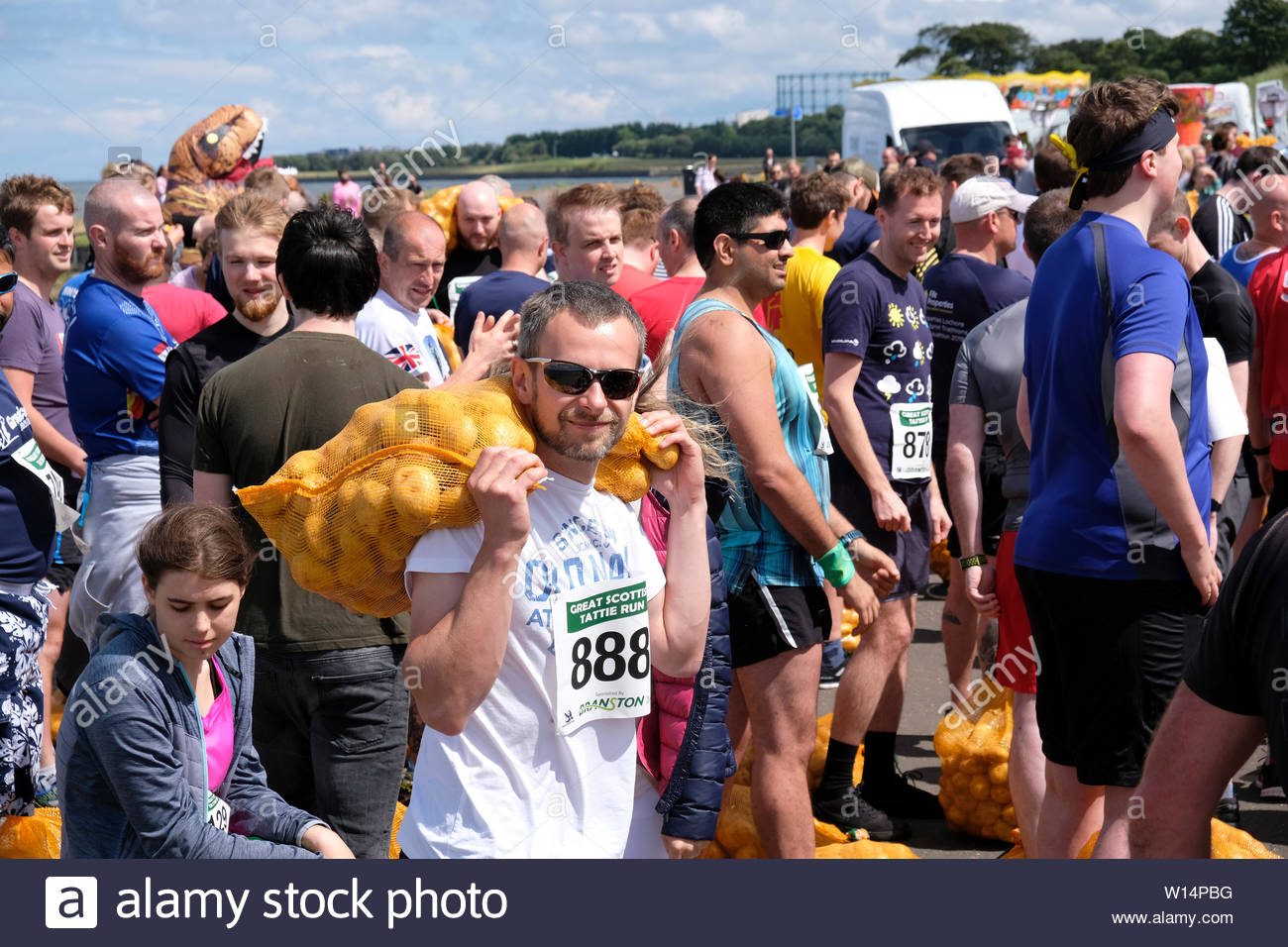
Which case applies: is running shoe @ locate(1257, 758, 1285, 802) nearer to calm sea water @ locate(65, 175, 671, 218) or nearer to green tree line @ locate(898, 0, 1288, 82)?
calm sea water @ locate(65, 175, 671, 218)

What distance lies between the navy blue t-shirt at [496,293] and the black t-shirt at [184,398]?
5.53 ft

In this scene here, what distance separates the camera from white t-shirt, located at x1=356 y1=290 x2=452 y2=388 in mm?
4598

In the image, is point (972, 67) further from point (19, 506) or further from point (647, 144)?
point (19, 506)

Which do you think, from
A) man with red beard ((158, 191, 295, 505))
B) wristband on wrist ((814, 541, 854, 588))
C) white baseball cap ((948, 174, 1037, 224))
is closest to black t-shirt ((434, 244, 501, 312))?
white baseball cap ((948, 174, 1037, 224))

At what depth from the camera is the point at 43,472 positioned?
11.7 ft

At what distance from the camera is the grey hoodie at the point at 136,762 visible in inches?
98.3

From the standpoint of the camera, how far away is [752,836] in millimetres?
3812

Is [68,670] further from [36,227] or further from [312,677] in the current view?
[312,677]

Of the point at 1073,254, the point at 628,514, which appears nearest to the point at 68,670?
the point at 628,514

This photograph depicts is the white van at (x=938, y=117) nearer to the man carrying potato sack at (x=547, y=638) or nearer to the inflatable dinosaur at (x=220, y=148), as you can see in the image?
the inflatable dinosaur at (x=220, y=148)

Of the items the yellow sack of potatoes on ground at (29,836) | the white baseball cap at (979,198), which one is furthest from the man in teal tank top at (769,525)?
the white baseball cap at (979,198)

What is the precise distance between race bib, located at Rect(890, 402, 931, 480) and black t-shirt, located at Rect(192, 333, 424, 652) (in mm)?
2090

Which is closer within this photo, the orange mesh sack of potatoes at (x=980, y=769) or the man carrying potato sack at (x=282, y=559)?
the man carrying potato sack at (x=282, y=559)

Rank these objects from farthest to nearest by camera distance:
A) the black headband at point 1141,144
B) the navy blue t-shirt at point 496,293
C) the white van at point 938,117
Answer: the white van at point 938,117 → the navy blue t-shirt at point 496,293 → the black headband at point 1141,144
